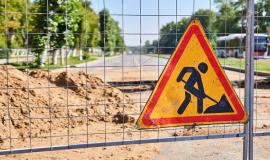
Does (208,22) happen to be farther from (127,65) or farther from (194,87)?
(194,87)

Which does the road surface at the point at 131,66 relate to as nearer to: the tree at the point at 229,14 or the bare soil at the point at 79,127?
the bare soil at the point at 79,127

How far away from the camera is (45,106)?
758cm

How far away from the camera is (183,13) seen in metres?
4.31

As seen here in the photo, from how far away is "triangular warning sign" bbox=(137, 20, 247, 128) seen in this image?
3.71 m

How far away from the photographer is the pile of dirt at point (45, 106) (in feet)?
21.2

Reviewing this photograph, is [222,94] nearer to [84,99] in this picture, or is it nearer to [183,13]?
[183,13]

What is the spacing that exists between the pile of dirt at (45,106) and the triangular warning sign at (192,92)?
1852 millimetres

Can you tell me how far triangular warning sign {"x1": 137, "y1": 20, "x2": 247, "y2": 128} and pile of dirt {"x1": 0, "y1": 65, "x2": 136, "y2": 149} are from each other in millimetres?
1852

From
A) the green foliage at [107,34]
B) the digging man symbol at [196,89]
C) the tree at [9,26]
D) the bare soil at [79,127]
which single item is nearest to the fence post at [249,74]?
the digging man symbol at [196,89]

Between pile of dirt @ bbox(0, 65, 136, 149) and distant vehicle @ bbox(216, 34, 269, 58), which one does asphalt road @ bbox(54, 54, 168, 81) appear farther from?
distant vehicle @ bbox(216, 34, 269, 58)

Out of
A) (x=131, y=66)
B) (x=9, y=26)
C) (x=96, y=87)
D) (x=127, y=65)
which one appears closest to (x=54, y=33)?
(x=127, y=65)

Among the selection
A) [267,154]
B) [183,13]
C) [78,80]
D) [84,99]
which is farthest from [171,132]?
[78,80]

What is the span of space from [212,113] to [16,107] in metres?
4.23

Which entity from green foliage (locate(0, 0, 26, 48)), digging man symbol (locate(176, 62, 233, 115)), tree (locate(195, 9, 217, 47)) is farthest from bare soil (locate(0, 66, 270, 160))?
tree (locate(195, 9, 217, 47))
